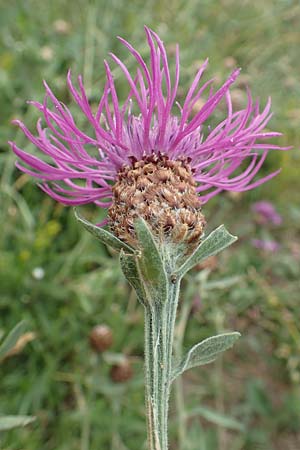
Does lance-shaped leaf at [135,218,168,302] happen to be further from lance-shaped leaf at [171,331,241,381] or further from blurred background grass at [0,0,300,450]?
blurred background grass at [0,0,300,450]

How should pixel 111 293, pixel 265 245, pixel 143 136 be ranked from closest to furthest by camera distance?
pixel 143 136 → pixel 111 293 → pixel 265 245

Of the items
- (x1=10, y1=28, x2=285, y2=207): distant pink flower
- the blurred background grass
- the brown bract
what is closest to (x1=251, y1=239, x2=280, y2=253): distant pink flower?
the blurred background grass

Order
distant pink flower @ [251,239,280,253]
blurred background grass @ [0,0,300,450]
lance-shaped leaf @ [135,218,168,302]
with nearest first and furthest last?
lance-shaped leaf @ [135,218,168,302] < blurred background grass @ [0,0,300,450] < distant pink flower @ [251,239,280,253]

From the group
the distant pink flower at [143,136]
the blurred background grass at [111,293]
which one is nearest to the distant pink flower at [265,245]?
the blurred background grass at [111,293]

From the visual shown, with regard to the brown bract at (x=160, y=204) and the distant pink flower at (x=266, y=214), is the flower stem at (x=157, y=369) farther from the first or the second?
the distant pink flower at (x=266, y=214)

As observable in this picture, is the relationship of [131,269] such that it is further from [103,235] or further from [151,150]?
[151,150]

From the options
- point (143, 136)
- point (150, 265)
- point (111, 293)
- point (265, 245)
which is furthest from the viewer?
point (265, 245)

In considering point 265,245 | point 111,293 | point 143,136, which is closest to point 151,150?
point 143,136
